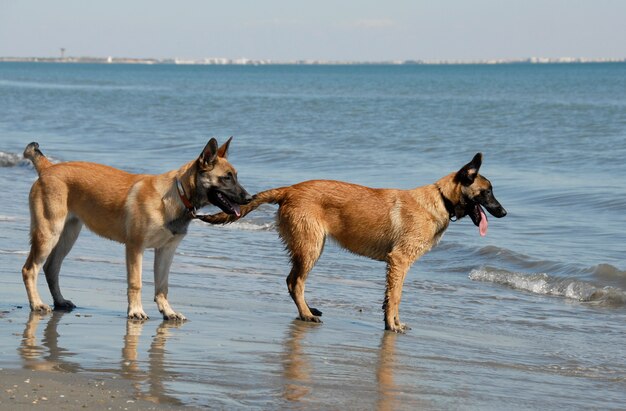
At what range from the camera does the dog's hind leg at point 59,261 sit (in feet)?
26.7

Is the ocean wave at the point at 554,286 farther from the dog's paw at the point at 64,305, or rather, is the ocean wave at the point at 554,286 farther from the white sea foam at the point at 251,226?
the dog's paw at the point at 64,305

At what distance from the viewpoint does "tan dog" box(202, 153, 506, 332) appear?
8.47 m

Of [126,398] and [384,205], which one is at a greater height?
[384,205]

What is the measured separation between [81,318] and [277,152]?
60.3 feet

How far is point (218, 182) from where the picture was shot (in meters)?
7.78

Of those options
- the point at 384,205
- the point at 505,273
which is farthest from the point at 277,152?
the point at 384,205

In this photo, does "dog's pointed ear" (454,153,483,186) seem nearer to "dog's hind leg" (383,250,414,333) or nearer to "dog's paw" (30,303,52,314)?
"dog's hind leg" (383,250,414,333)

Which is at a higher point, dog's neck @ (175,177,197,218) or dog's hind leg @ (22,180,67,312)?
dog's neck @ (175,177,197,218)

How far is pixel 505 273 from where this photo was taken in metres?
11.6

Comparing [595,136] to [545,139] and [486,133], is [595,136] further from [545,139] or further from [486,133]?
[486,133]

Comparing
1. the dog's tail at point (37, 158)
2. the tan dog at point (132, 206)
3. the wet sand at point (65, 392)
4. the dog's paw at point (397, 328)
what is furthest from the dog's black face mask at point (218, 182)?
the wet sand at point (65, 392)

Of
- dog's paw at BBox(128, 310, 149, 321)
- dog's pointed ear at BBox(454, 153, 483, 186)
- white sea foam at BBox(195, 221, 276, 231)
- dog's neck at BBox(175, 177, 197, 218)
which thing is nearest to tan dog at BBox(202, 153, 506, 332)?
dog's pointed ear at BBox(454, 153, 483, 186)

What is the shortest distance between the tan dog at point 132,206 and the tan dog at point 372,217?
65 cm

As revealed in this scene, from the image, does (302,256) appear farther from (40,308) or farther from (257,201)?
(40,308)
